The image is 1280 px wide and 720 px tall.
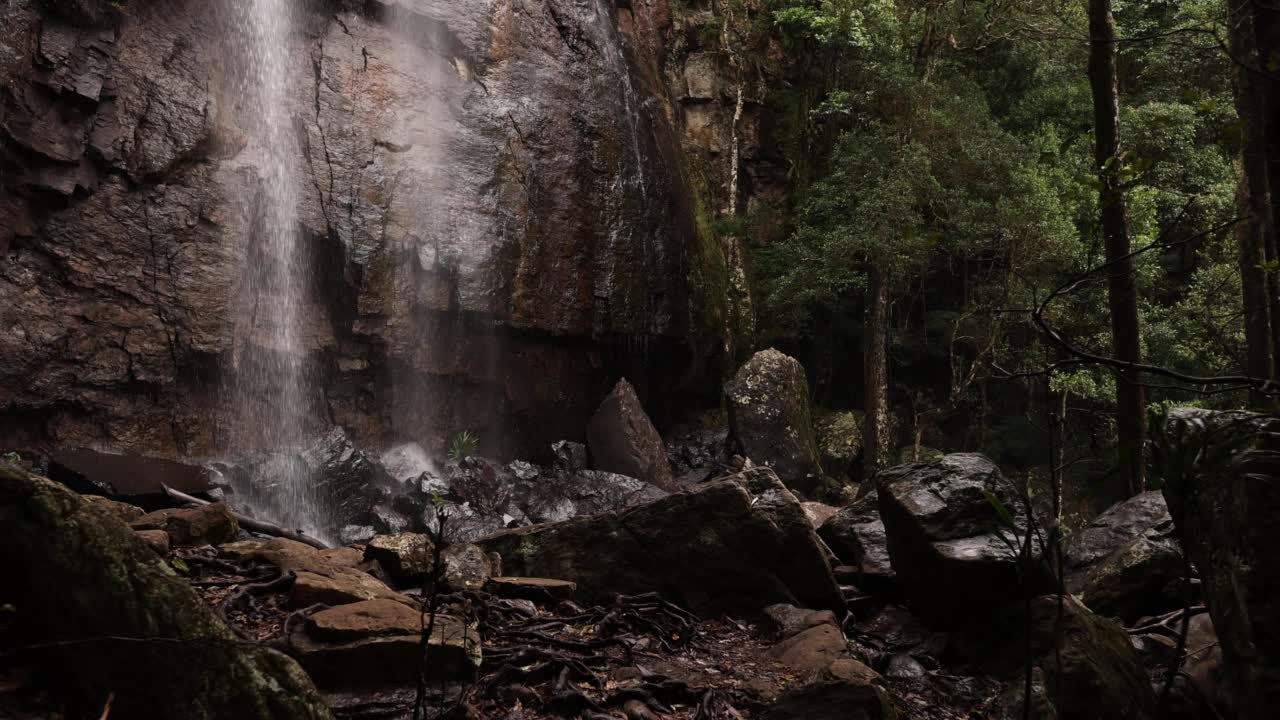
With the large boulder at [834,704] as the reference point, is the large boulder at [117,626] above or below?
above

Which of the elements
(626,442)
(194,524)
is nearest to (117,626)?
(194,524)

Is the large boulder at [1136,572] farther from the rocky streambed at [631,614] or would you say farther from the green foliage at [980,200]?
the green foliage at [980,200]

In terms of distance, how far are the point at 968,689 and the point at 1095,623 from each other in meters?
1.04

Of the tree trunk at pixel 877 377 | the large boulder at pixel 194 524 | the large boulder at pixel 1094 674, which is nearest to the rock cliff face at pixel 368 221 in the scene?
the tree trunk at pixel 877 377

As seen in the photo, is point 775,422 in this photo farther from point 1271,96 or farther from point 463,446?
point 1271,96

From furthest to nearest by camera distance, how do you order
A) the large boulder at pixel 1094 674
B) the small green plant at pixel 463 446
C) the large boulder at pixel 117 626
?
the small green plant at pixel 463 446
the large boulder at pixel 1094 674
the large boulder at pixel 117 626

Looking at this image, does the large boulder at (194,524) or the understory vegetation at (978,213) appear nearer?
the large boulder at (194,524)

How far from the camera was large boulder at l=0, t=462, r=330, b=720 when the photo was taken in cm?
278

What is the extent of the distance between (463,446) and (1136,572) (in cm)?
1068

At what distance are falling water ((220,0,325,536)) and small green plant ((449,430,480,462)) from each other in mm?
2482

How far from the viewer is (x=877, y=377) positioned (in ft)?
54.8

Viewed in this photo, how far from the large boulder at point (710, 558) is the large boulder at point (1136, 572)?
5.68 feet

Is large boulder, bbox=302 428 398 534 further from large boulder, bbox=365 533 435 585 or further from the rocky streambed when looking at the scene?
large boulder, bbox=365 533 435 585

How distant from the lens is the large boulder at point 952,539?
5.39 m
